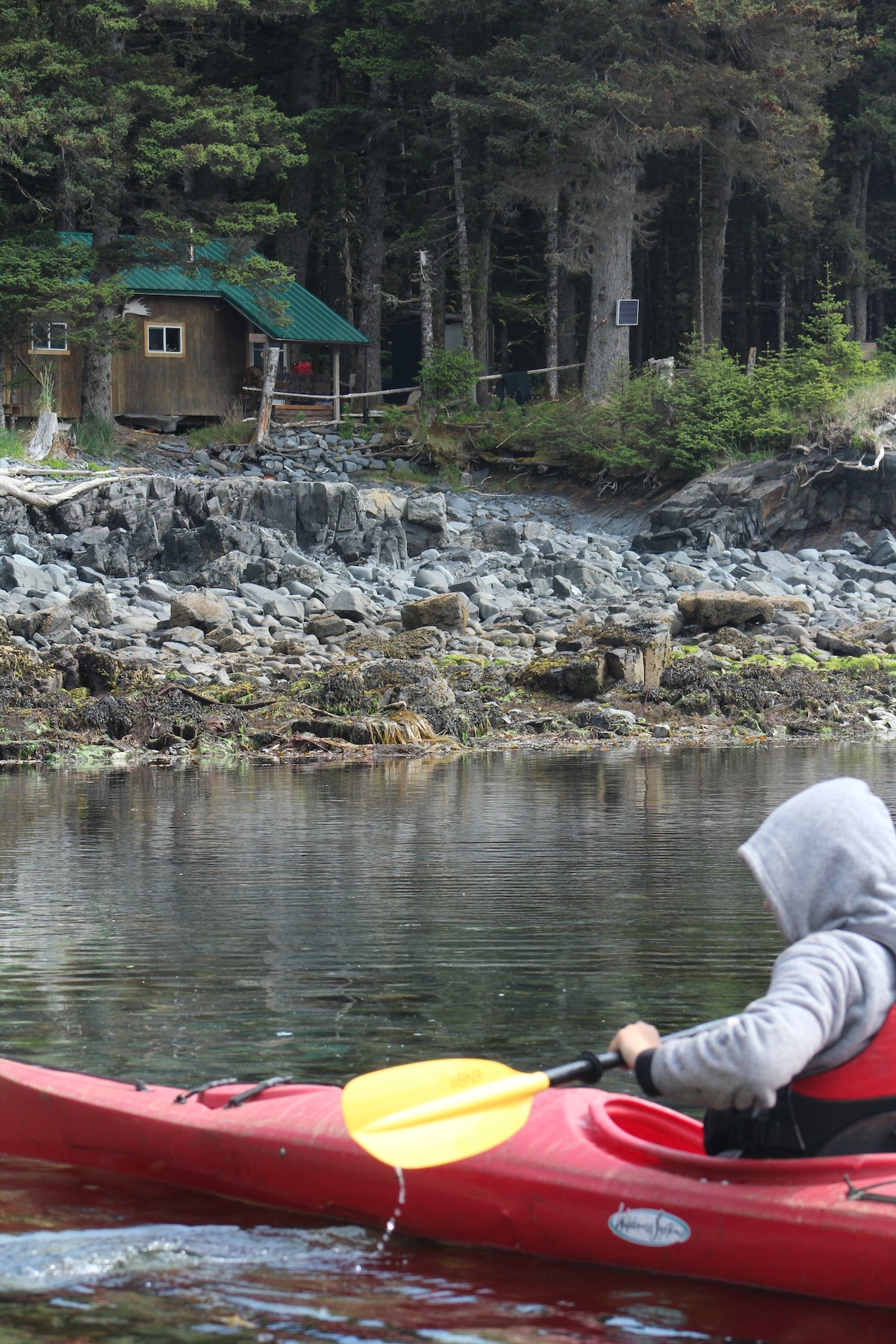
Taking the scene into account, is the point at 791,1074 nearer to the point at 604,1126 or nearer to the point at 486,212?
the point at 604,1126

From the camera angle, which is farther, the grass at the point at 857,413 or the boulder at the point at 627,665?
the grass at the point at 857,413

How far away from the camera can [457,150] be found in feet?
107

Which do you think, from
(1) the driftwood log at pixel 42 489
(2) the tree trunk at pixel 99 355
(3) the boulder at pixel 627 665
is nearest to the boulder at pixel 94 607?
(1) the driftwood log at pixel 42 489

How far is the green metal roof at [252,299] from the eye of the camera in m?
32.7

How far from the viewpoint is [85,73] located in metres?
27.5

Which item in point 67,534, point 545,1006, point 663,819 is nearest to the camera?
point 545,1006

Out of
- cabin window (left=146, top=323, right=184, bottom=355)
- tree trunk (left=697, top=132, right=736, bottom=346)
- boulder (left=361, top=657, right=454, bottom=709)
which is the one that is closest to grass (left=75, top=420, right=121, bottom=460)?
cabin window (left=146, top=323, right=184, bottom=355)

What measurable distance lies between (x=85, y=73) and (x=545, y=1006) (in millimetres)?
26284

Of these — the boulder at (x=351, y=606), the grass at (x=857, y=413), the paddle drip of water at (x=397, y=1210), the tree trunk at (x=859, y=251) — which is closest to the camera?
the paddle drip of water at (x=397, y=1210)

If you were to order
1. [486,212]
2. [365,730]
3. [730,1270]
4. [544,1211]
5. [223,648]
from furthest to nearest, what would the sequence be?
[486,212]
[223,648]
[365,730]
[544,1211]
[730,1270]

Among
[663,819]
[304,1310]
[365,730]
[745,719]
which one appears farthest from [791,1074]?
[745,719]

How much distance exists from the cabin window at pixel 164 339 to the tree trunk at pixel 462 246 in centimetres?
660

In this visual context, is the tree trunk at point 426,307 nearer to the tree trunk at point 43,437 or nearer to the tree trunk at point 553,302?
the tree trunk at point 553,302

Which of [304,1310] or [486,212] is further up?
[486,212]
